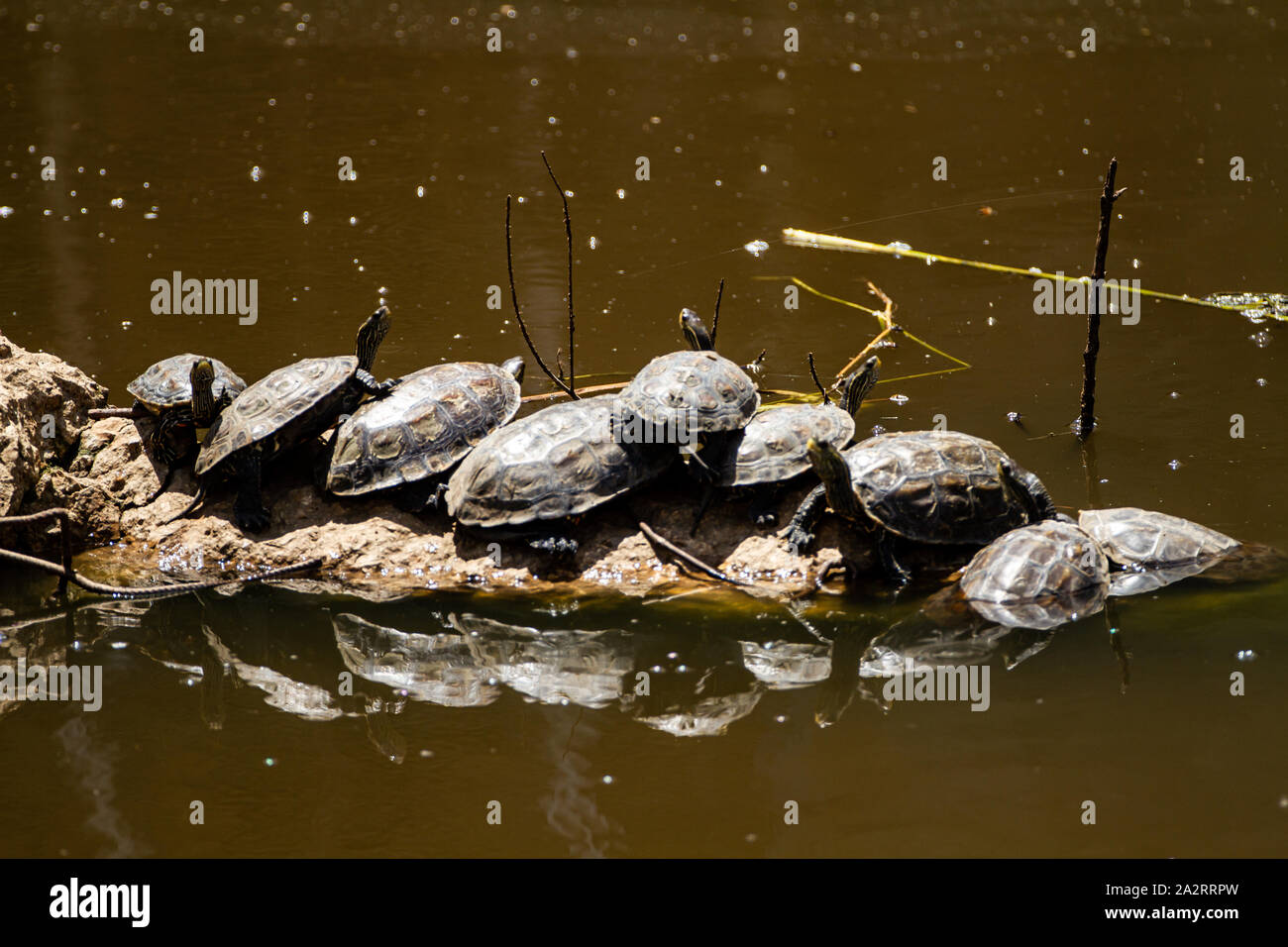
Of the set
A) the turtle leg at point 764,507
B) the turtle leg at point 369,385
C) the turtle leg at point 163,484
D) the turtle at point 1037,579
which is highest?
the turtle leg at point 369,385

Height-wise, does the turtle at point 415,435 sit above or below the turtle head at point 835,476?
above

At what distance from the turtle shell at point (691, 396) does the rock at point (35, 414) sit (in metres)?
2.74

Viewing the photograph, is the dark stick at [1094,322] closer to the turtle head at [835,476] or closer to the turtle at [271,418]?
the turtle head at [835,476]

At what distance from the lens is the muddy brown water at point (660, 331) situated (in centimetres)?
394

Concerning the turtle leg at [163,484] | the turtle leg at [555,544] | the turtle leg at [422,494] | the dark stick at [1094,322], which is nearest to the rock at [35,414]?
the turtle leg at [163,484]

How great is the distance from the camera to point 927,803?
3.84 meters

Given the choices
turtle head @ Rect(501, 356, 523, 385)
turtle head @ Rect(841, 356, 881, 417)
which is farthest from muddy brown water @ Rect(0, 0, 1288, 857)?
turtle head @ Rect(501, 356, 523, 385)

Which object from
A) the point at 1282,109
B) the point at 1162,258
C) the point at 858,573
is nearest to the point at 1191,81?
the point at 1282,109

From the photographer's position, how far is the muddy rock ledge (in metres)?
5.20

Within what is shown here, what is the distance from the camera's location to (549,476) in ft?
16.6

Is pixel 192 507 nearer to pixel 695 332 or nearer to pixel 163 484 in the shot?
pixel 163 484

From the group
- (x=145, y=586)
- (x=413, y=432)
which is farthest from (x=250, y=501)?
(x=413, y=432)

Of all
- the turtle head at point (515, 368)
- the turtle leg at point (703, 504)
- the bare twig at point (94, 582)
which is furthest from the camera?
the turtle head at point (515, 368)

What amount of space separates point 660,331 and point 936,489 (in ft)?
11.0
